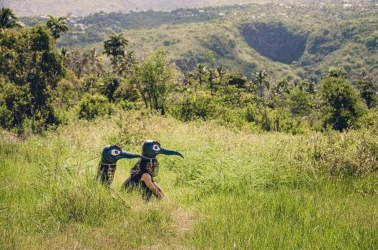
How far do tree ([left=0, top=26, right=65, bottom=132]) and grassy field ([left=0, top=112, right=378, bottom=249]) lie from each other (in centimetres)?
2693

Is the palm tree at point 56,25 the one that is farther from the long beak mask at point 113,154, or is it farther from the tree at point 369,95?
the tree at point 369,95

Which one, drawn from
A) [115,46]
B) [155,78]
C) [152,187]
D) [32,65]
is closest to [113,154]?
[152,187]

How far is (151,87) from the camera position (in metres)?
45.0

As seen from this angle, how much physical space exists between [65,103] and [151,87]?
39.0 ft

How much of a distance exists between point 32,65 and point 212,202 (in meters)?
32.7

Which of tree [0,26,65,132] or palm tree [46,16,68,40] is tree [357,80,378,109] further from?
tree [0,26,65,132]

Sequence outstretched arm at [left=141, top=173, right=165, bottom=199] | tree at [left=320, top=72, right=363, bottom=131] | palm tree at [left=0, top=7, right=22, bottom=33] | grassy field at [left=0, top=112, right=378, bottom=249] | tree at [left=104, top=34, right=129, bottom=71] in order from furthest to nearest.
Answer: tree at [left=104, top=34, right=129, bottom=71]
tree at [left=320, top=72, right=363, bottom=131]
palm tree at [left=0, top=7, right=22, bottom=33]
outstretched arm at [left=141, top=173, right=165, bottom=199]
grassy field at [left=0, top=112, right=378, bottom=249]

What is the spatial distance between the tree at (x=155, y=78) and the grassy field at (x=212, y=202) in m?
35.0

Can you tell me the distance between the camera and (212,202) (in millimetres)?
5527

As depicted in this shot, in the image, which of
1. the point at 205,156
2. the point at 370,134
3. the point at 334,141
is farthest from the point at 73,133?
the point at 370,134

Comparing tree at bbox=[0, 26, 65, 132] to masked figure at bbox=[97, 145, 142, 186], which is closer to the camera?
masked figure at bbox=[97, 145, 142, 186]

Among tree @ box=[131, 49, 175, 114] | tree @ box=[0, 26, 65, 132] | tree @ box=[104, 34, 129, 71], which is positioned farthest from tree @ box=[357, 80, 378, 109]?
tree @ box=[0, 26, 65, 132]

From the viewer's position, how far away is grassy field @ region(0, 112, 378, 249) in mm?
4184

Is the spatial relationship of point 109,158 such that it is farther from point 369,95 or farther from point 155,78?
point 369,95
